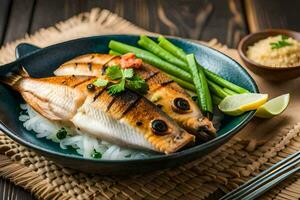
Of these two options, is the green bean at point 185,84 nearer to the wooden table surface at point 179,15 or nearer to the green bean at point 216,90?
the green bean at point 216,90

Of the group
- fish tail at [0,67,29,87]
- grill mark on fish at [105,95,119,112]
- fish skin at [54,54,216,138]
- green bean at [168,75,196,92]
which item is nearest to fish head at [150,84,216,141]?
fish skin at [54,54,216,138]

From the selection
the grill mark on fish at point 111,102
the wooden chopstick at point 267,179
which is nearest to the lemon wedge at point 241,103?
the wooden chopstick at point 267,179

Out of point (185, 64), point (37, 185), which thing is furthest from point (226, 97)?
point (37, 185)

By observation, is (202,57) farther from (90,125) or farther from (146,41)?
(90,125)

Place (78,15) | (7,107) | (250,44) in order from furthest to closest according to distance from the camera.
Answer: (78,15), (250,44), (7,107)

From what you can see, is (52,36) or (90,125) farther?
(52,36)
